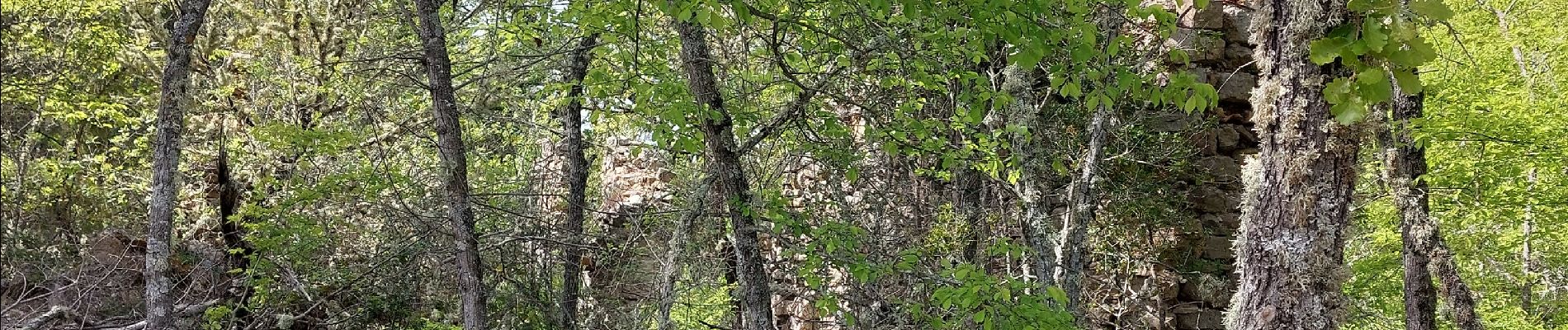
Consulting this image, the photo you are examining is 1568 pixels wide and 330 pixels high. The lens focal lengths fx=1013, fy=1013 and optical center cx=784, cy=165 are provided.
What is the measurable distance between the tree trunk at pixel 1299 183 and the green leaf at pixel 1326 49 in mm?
183

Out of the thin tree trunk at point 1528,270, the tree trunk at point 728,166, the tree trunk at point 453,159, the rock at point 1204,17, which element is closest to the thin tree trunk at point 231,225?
the tree trunk at point 453,159

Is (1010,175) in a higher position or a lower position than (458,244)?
higher

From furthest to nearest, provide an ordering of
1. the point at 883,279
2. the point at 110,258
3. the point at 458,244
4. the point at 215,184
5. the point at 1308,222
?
the point at 110,258 → the point at 215,184 → the point at 883,279 → the point at 458,244 → the point at 1308,222

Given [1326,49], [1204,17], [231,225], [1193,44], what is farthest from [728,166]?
[231,225]

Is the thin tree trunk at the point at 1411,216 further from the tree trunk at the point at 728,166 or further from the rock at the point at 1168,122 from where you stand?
the tree trunk at the point at 728,166

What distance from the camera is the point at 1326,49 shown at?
2770mm

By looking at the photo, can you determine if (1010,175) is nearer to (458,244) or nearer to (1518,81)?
(458,244)

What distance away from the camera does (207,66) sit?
916cm

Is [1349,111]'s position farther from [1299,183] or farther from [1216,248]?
[1216,248]

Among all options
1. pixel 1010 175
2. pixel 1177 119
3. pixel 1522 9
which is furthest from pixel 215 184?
pixel 1522 9

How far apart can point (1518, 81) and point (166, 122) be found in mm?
10903

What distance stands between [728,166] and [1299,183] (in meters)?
2.54

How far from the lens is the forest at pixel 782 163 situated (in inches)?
136

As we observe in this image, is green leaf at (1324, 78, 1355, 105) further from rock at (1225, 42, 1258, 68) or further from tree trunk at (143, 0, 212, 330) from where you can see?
rock at (1225, 42, 1258, 68)
